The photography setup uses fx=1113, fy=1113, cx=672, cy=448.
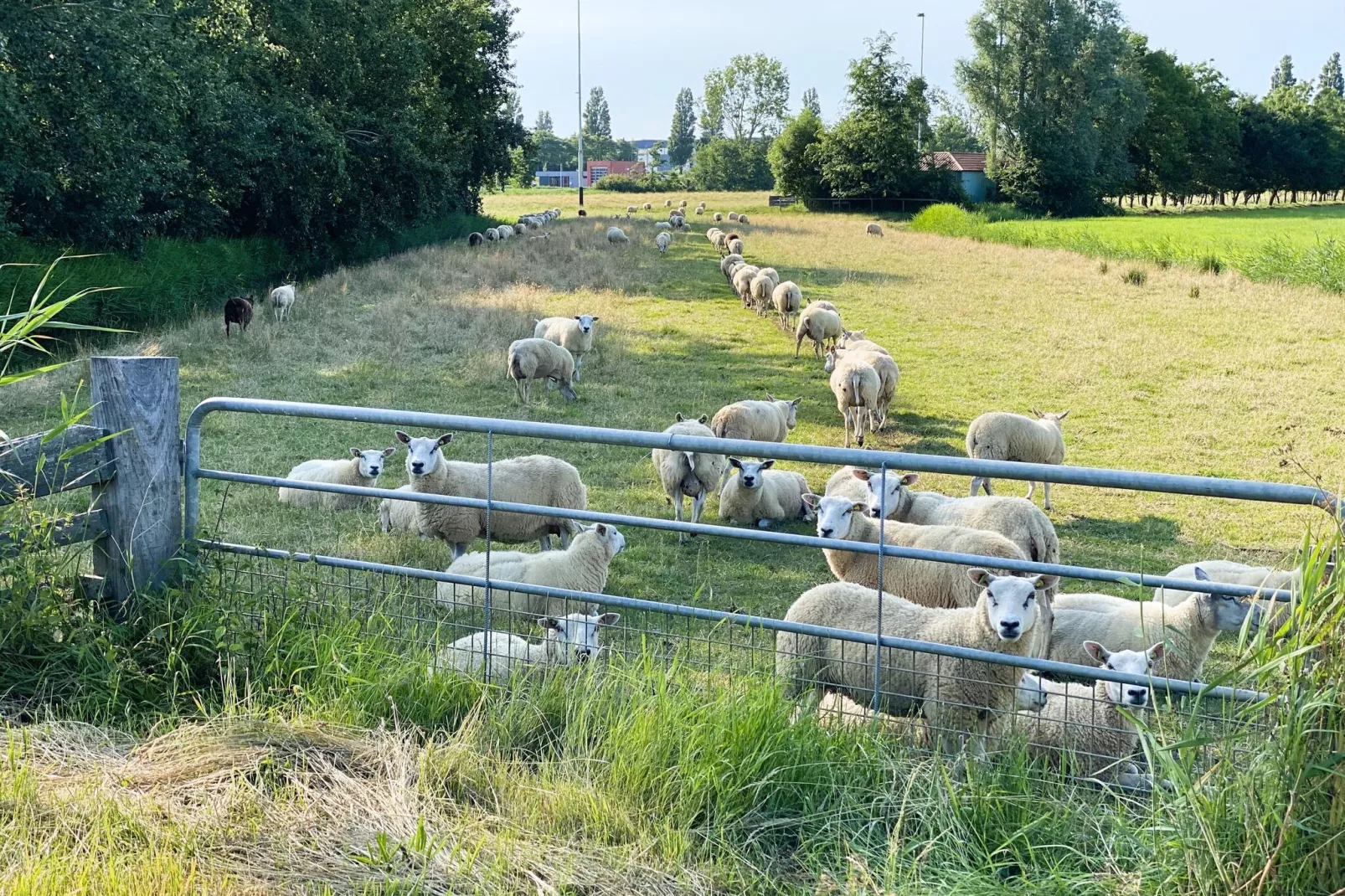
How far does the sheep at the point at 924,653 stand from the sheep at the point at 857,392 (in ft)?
25.0

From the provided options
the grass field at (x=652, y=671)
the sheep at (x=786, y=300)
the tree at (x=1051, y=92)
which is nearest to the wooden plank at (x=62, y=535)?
the grass field at (x=652, y=671)

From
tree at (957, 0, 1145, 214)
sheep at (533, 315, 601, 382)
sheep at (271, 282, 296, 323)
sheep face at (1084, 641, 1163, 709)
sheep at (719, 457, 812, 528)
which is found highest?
tree at (957, 0, 1145, 214)

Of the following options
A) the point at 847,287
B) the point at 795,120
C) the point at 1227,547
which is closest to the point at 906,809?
the point at 1227,547

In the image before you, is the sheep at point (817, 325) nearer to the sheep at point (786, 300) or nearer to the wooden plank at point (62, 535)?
the sheep at point (786, 300)

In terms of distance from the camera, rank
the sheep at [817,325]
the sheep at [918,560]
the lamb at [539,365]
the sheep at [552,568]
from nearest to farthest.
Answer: the sheep at [918,560] < the sheep at [552,568] < the lamb at [539,365] < the sheep at [817,325]

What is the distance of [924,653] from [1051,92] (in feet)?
235

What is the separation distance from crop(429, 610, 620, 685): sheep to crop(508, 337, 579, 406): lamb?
9.35 meters

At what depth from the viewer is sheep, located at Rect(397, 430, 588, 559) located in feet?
29.4

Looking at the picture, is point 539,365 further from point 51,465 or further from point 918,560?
point 51,465

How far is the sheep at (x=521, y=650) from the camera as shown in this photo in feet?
14.6

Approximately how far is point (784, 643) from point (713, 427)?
6.57 metres

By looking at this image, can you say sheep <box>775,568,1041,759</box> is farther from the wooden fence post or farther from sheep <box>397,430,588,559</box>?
sheep <box>397,430,588,559</box>

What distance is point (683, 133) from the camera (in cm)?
18488

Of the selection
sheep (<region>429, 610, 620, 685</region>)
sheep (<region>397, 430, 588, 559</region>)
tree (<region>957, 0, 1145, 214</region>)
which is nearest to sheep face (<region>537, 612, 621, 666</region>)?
sheep (<region>429, 610, 620, 685</region>)
